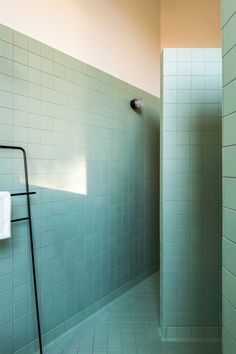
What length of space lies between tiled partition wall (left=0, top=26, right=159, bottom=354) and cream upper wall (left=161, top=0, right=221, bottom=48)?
1.10m

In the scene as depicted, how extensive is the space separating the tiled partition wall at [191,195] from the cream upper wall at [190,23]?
1.66 meters

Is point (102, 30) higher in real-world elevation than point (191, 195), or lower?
higher

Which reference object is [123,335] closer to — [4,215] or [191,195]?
[191,195]

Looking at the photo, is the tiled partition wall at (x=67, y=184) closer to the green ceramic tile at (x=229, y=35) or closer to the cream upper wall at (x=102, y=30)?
the cream upper wall at (x=102, y=30)

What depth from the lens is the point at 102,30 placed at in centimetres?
234

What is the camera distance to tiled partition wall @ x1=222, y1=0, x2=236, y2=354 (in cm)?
76

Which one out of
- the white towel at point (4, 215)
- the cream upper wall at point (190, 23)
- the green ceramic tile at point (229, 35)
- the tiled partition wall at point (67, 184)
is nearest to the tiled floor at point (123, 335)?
the tiled partition wall at point (67, 184)

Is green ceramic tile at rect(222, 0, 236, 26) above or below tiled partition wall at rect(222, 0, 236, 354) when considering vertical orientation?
above

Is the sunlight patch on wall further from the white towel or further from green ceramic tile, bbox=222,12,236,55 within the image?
green ceramic tile, bbox=222,12,236,55

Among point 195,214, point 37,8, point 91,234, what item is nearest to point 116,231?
point 91,234

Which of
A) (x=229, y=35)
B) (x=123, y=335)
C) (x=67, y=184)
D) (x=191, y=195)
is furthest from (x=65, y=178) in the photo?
(x=229, y=35)

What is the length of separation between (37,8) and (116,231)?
184 centimetres

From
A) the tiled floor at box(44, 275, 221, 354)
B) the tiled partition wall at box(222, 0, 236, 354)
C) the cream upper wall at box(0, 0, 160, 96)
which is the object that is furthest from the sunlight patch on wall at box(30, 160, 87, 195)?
the tiled partition wall at box(222, 0, 236, 354)

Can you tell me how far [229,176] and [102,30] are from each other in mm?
2047
